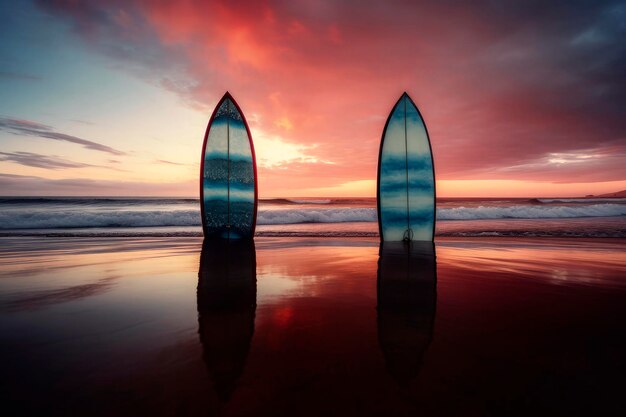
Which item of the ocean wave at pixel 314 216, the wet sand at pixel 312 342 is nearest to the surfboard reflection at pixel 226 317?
the wet sand at pixel 312 342

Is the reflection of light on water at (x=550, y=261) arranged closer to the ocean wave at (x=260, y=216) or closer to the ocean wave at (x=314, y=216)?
the ocean wave at (x=314, y=216)

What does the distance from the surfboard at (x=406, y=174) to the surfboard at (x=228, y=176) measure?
3071mm

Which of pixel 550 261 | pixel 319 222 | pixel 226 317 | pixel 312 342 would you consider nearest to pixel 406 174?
pixel 550 261

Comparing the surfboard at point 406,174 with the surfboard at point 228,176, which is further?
the surfboard at point 228,176

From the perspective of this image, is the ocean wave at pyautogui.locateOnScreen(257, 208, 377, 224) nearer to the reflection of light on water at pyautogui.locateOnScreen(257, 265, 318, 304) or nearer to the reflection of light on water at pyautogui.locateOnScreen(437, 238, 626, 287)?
the reflection of light on water at pyautogui.locateOnScreen(437, 238, 626, 287)

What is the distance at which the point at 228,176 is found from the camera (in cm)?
720

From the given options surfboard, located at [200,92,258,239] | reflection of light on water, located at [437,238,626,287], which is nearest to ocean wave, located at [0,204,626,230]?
surfboard, located at [200,92,258,239]

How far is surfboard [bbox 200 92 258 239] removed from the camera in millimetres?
7051

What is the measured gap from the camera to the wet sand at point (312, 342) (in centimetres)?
115

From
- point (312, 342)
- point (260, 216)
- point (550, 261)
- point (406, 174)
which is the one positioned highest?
point (406, 174)

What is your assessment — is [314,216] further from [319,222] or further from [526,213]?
[526,213]

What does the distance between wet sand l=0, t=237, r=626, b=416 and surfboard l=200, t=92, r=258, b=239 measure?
3.53 meters

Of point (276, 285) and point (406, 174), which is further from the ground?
point (406, 174)

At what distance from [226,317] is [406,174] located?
569cm
